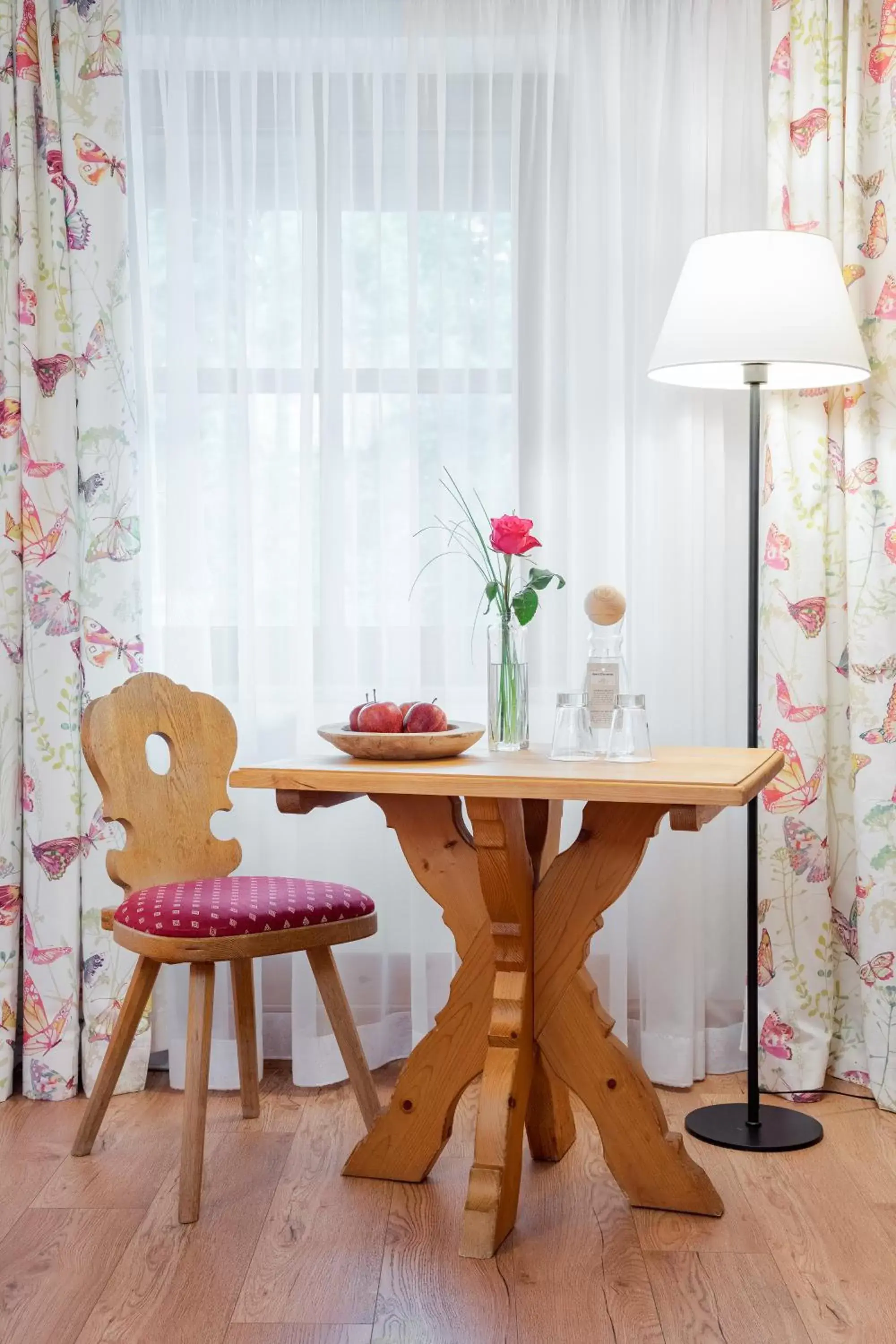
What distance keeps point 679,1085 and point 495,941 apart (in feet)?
2.83

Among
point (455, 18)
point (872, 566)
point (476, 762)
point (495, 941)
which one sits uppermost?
point (455, 18)

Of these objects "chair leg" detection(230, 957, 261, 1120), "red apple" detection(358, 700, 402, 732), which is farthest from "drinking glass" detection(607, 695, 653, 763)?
"chair leg" detection(230, 957, 261, 1120)

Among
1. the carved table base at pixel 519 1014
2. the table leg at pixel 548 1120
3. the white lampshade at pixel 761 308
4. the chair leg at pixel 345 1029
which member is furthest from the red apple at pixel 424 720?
the white lampshade at pixel 761 308

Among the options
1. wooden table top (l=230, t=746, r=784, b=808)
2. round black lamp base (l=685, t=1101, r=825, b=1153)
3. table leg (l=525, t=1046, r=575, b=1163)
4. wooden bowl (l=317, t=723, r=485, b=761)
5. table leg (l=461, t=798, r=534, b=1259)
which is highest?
wooden bowl (l=317, t=723, r=485, b=761)

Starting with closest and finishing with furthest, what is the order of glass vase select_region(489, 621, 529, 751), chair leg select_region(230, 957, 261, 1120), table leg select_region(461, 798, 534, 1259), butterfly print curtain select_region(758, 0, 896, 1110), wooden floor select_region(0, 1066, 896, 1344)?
wooden floor select_region(0, 1066, 896, 1344) → table leg select_region(461, 798, 534, 1259) → glass vase select_region(489, 621, 529, 751) → chair leg select_region(230, 957, 261, 1120) → butterfly print curtain select_region(758, 0, 896, 1110)

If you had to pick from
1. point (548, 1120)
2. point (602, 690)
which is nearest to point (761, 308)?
point (602, 690)

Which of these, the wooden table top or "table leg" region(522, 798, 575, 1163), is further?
"table leg" region(522, 798, 575, 1163)

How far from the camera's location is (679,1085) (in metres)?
2.76

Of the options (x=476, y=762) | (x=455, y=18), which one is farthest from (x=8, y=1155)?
(x=455, y=18)

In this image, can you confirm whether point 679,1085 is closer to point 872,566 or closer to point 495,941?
point 495,941

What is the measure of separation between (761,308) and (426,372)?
2.52ft

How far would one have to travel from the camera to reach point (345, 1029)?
7.95ft

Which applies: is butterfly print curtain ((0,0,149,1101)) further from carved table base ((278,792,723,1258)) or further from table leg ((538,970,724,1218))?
table leg ((538,970,724,1218))

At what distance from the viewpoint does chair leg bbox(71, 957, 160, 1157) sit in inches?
92.3
